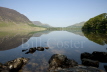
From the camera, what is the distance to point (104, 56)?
18.6 metres

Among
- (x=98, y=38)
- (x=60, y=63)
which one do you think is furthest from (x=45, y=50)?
(x=98, y=38)

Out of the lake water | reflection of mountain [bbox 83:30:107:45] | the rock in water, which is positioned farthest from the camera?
reflection of mountain [bbox 83:30:107:45]

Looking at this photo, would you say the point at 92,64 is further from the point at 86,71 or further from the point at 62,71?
the point at 62,71

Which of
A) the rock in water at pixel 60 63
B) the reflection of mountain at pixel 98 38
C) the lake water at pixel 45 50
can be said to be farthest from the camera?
the reflection of mountain at pixel 98 38

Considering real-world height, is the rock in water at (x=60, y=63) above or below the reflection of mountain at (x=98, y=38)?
below

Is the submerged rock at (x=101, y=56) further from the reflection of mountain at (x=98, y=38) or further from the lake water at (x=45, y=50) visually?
the reflection of mountain at (x=98, y=38)

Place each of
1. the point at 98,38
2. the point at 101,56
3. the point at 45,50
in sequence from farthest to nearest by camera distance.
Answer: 1. the point at 98,38
2. the point at 45,50
3. the point at 101,56

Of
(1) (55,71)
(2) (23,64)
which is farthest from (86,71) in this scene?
(2) (23,64)

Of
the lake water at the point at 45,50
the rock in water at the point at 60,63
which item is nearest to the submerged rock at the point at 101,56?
the lake water at the point at 45,50

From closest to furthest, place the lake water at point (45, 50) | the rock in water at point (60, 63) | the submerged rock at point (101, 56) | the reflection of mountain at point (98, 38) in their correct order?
the rock in water at point (60, 63) < the lake water at point (45, 50) < the submerged rock at point (101, 56) < the reflection of mountain at point (98, 38)

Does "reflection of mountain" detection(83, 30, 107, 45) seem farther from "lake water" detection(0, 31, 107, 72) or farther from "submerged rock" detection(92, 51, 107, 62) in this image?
"submerged rock" detection(92, 51, 107, 62)

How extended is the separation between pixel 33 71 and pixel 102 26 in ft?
383

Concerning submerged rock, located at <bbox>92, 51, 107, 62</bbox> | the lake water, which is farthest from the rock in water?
submerged rock, located at <bbox>92, 51, 107, 62</bbox>

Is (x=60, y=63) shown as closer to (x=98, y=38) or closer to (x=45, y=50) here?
(x=45, y=50)
